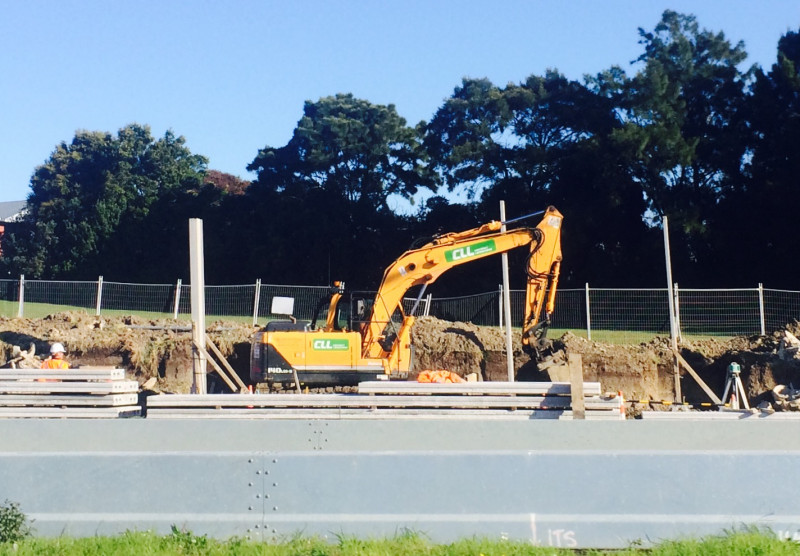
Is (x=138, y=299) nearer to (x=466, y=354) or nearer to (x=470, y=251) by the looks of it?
(x=466, y=354)

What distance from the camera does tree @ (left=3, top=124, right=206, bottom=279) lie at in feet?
148

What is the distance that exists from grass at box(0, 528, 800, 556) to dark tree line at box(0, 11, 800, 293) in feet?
88.7

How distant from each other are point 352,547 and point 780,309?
18949mm

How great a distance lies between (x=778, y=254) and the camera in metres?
31.0

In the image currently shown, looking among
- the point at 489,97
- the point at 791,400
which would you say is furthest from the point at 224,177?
the point at 791,400

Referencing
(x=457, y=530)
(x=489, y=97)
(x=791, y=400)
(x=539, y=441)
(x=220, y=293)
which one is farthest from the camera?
(x=489, y=97)

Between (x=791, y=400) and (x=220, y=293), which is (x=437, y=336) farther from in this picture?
(x=791, y=400)

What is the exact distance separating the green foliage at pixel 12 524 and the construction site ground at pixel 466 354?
13.0 m

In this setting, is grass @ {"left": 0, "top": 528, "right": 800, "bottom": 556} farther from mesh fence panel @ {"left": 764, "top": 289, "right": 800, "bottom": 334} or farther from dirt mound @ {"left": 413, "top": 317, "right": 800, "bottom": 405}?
mesh fence panel @ {"left": 764, "top": 289, "right": 800, "bottom": 334}

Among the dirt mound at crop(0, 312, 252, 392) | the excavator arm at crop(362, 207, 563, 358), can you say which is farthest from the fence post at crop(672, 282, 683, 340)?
the dirt mound at crop(0, 312, 252, 392)

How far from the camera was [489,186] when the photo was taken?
38.9 metres

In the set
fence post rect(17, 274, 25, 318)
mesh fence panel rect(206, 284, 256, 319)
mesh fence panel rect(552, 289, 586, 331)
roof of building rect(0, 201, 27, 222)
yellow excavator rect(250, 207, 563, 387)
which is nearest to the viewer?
yellow excavator rect(250, 207, 563, 387)

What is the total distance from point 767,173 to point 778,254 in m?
3.59

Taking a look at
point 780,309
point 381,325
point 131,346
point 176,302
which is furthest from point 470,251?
point 176,302
